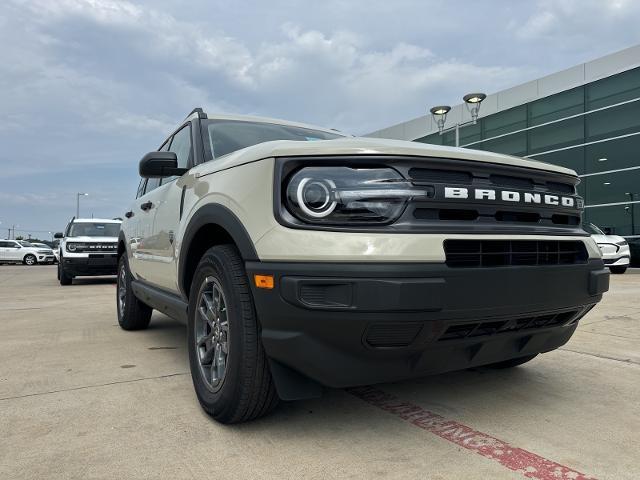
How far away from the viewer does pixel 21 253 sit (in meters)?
29.8

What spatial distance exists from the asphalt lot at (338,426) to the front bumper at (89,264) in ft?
29.8

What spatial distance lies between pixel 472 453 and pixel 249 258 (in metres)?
1.23

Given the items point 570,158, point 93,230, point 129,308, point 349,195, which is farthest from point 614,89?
point 349,195

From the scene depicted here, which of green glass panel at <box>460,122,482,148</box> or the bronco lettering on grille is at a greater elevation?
green glass panel at <box>460,122,482,148</box>

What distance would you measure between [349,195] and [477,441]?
4.01 feet

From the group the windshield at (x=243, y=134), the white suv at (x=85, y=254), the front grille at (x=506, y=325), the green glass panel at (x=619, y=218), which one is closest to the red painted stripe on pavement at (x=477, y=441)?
the front grille at (x=506, y=325)

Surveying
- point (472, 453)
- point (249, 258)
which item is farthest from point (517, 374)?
point (249, 258)

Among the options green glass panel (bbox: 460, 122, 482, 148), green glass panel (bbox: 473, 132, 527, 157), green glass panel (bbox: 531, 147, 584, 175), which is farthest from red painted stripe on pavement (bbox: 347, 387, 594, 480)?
green glass panel (bbox: 460, 122, 482, 148)

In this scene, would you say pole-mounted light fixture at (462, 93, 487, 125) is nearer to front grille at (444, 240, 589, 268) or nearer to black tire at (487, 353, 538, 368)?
black tire at (487, 353, 538, 368)

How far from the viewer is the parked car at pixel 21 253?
29.6 meters

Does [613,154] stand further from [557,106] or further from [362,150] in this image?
[362,150]

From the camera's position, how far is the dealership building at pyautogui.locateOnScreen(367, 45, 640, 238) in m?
18.0

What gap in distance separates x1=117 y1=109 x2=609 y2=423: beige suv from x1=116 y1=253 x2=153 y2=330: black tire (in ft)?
→ 8.38

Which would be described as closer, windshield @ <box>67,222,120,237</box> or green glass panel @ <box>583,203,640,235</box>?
windshield @ <box>67,222,120,237</box>
